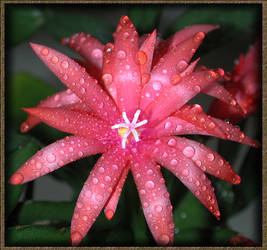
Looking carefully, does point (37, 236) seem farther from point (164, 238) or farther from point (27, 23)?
point (27, 23)

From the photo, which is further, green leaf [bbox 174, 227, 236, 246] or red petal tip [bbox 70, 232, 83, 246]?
green leaf [bbox 174, 227, 236, 246]

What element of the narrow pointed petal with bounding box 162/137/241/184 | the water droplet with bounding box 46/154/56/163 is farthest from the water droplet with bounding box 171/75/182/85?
the water droplet with bounding box 46/154/56/163

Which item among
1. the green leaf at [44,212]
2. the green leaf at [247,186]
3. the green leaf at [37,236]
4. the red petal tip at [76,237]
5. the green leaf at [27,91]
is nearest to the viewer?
the red petal tip at [76,237]

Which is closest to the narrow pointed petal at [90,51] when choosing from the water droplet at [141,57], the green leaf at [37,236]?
the water droplet at [141,57]

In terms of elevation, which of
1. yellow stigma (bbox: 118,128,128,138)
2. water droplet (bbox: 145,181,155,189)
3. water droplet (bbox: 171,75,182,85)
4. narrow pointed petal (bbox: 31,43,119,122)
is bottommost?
water droplet (bbox: 145,181,155,189)

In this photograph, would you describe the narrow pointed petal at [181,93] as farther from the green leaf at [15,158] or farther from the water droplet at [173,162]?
the green leaf at [15,158]

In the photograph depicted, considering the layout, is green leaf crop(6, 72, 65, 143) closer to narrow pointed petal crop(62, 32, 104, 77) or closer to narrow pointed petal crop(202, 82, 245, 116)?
narrow pointed petal crop(62, 32, 104, 77)

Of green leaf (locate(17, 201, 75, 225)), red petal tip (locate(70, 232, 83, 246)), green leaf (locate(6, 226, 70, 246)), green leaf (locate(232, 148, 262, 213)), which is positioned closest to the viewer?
red petal tip (locate(70, 232, 83, 246))
